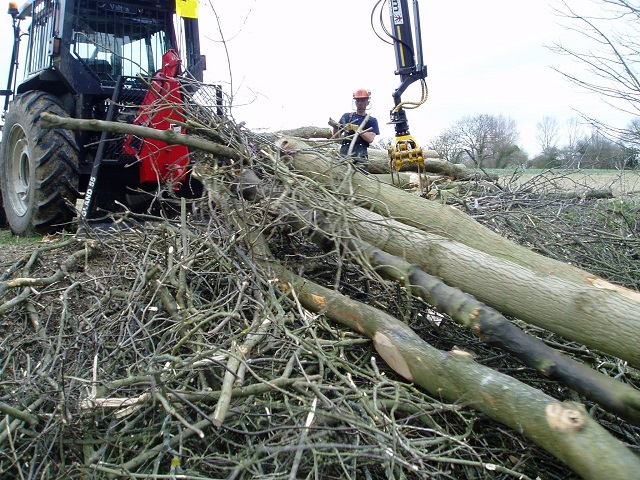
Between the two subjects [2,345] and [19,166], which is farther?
[19,166]

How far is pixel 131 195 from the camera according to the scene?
6.04m

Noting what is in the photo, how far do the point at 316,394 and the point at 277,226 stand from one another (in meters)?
1.38

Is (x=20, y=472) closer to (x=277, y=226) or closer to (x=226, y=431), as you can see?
(x=226, y=431)

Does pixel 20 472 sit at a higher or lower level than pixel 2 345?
lower

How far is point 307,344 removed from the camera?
8.59 feet

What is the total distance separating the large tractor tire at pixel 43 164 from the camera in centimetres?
545

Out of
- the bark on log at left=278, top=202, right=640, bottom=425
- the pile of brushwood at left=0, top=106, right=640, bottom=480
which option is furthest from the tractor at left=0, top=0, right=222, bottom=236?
the bark on log at left=278, top=202, right=640, bottom=425

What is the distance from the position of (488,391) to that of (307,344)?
80cm

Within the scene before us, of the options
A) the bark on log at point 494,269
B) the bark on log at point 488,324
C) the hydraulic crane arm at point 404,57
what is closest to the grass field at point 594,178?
the hydraulic crane arm at point 404,57

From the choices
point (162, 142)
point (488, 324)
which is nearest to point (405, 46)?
point (162, 142)

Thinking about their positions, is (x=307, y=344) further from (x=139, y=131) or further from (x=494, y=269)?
(x=139, y=131)

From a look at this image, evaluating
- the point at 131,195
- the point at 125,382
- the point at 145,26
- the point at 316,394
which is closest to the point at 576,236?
the point at 316,394

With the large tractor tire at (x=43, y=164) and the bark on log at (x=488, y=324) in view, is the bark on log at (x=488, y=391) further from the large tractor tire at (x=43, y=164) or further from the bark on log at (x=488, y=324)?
the large tractor tire at (x=43, y=164)

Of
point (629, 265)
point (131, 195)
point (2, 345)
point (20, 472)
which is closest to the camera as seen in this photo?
point (20, 472)
